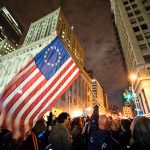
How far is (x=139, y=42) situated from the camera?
34.3 meters

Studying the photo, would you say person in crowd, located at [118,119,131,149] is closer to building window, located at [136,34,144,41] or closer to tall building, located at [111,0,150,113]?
tall building, located at [111,0,150,113]

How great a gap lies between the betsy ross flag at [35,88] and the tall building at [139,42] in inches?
856

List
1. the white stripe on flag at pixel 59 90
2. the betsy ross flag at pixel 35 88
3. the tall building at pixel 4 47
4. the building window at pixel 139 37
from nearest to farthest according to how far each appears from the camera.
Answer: the betsy ross flag at pixel 35 88 → the white stripe on flag at pixel 59 90 → the building window at pixel 139 37 → the tall building at pixel 4 47

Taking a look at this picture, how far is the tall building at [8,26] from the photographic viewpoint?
5143 inches

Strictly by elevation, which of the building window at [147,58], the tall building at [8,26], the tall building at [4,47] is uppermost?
the tall building at [8,26]

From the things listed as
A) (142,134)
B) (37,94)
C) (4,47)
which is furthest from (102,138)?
(4,47)

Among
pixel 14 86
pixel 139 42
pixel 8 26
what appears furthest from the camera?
pixel 8 26

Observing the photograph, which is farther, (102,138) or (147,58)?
(147,58)

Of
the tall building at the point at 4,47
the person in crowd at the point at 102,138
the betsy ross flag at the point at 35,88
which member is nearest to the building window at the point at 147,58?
the betsy ross flag at the point at 35,88

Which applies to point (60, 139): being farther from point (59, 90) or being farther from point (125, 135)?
point (125, 135)

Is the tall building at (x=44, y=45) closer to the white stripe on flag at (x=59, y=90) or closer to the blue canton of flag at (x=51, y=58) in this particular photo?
the white stripe on flag at (x=59, y=90)

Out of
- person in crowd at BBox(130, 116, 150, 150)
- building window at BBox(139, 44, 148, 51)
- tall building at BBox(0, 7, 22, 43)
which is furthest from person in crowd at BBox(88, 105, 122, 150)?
tall building at BBox(0, 7, 22, 43)

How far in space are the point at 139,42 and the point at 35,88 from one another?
34468 millimetres

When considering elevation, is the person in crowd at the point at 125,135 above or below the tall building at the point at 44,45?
below
